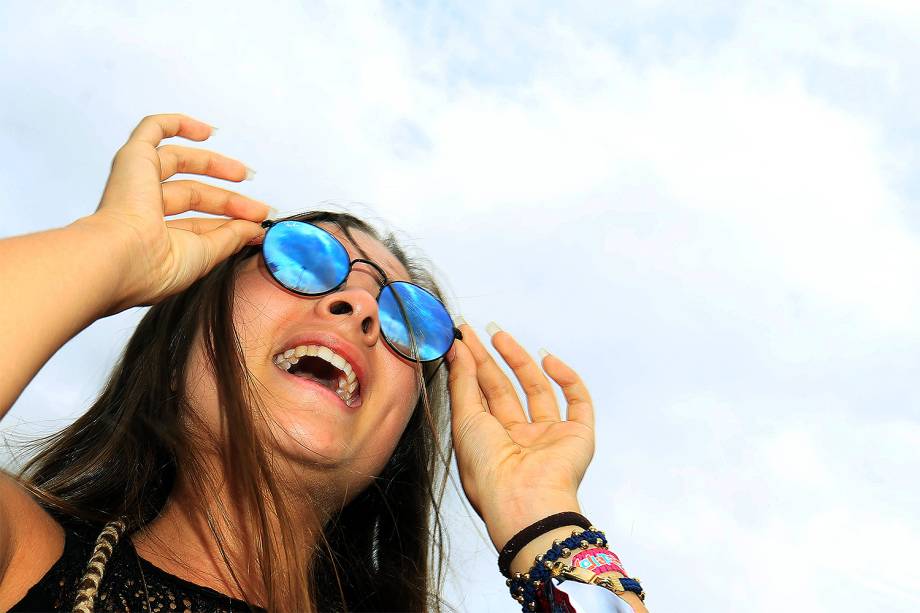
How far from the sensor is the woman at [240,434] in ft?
10.1

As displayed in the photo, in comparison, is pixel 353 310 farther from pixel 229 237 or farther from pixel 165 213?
pixel 165 213

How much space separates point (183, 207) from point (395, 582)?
7.49ft

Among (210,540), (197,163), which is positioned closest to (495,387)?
(210,540)

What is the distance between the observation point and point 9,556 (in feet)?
9.11

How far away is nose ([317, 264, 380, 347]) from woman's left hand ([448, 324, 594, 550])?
0.82 m

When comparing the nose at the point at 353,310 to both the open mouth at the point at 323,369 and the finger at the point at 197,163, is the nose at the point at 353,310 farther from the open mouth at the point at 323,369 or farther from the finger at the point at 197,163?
the finger at the point at 197,163

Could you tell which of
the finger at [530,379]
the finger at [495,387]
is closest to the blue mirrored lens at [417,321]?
the finger at [495,387]

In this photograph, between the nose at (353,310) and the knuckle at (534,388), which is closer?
the nose at (353,310)

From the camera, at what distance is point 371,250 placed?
4.43 metres

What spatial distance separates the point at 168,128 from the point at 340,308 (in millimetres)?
1109

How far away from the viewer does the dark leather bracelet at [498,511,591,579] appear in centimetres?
365

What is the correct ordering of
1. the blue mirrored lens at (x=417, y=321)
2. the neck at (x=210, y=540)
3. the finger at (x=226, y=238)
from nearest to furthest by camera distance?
1. the neck at (x=210, y=540)
2. the finger at (x=226, y=238)
3. the blue mirrored lens at (x=417, y=321)

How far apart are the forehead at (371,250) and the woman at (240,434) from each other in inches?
0.6

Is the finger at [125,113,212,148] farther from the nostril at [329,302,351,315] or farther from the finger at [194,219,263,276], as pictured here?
the nostril at [329,302,351,315]
